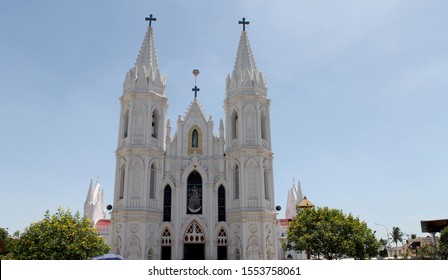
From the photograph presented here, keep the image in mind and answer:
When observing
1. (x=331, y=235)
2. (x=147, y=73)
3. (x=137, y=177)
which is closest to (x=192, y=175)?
(x=137, y=177)

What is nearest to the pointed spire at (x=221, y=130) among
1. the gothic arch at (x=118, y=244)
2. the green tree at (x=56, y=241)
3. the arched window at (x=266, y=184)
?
the arched window at (x=266, y=184)

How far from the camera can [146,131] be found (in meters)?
36.6

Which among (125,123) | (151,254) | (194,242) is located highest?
(125,123)

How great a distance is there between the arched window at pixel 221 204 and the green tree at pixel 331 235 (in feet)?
21.2

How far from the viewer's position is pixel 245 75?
3938 cm

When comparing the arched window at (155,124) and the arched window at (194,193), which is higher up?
the arched window at (155,124)

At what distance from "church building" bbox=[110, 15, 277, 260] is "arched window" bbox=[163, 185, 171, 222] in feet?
0.31

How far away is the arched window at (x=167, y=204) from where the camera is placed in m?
36.1

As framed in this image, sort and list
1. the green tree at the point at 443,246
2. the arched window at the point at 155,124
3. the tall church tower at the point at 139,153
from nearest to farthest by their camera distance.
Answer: the tall church tower at the point at 139,153 → the green tree at the point at 443,246 → the arched window at the point at 155,124

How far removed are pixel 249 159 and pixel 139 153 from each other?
33.7 ft

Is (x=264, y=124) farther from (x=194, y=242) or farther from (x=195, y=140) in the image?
(x=194, y=242)

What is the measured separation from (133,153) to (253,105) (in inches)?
493

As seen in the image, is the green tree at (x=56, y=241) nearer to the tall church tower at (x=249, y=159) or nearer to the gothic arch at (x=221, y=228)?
the gothic arch at (x=221, y=228)

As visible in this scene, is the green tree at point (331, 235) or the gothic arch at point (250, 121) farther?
the gothic arch at point (250, 121)
